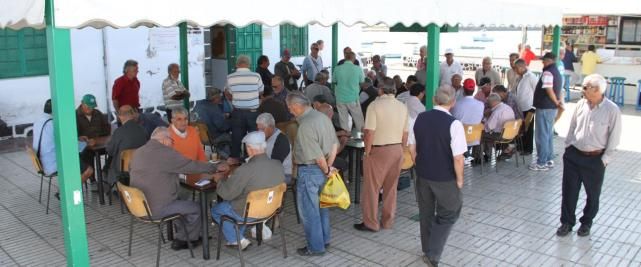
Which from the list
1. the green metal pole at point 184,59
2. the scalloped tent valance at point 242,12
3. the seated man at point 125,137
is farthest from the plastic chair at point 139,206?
the green metal pole at point 184,59

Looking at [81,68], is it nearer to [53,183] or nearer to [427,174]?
[53,183]

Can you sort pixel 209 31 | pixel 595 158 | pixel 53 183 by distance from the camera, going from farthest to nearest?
pixel 209 31 → pixel 53 183 → pixel 595 158

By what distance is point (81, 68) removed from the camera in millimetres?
10742

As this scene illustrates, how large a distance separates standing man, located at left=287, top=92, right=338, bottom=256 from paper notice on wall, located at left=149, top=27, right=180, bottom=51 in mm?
7493

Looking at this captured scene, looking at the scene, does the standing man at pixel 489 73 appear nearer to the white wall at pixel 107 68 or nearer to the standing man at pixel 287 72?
the standing man at pixel 287 72

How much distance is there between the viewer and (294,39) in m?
14.6

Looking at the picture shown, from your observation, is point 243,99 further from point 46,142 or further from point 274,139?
point 46,142

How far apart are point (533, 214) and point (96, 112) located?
499 cm

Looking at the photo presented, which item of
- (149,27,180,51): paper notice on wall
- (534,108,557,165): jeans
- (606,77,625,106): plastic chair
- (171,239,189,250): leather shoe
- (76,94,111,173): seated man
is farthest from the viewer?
(606,77,625,106): plastic chair

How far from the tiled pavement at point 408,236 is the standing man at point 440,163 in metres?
0.54

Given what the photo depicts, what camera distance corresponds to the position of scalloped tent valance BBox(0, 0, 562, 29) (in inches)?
151

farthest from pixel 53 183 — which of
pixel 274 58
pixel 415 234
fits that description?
pixel 274 58

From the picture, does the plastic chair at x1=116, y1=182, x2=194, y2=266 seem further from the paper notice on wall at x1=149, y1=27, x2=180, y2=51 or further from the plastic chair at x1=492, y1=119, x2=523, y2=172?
the paper notice on wall at x1=149, y1=27, x2=180, y2=51

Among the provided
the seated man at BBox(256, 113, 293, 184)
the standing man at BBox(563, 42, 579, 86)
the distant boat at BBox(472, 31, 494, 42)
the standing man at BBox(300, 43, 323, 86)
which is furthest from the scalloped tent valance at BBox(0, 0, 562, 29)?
the distant boat at BBox(472, 31, 494, 42)
